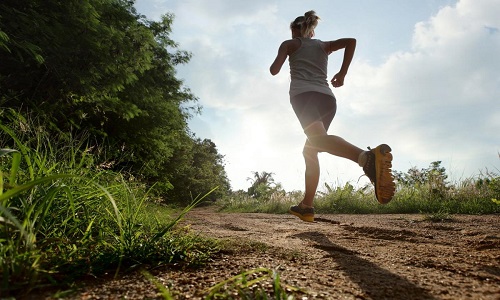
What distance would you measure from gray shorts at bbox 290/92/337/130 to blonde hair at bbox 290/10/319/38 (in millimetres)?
683

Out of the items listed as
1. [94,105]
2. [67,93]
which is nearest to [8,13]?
[67,93]

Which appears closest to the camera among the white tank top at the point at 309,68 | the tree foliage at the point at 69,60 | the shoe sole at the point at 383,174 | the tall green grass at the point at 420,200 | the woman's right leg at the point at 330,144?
the shoe sole at the point at 383,174

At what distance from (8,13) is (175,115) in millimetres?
5411

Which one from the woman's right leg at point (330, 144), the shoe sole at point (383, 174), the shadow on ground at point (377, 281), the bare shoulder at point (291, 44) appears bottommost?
the shadow on ground at point (377, 281)

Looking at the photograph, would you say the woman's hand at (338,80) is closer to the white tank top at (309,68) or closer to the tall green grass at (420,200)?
the white tank top at (309,68)

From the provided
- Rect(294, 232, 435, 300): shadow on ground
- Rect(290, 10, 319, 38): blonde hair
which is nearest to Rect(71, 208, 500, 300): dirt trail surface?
Rect(294, 232, 435, 300): shadow on ground

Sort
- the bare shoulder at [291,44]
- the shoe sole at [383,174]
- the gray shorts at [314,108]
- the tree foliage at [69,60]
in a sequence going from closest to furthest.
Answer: the shoe sole at [383,174]
the gray shorts at [314,108]
the bare shoulder at [291,44]
the tree foliage at [69,60]

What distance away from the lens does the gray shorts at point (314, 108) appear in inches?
111

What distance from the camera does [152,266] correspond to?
1237mm

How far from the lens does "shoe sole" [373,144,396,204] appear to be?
2477 millimetres

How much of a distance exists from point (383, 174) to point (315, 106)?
2.58 ft

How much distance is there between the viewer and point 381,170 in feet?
8.12

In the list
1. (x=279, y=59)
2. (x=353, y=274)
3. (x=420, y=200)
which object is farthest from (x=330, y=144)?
(x=420, y=200)

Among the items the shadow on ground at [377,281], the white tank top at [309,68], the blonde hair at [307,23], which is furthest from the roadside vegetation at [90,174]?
the blonde hair at [307,23]
